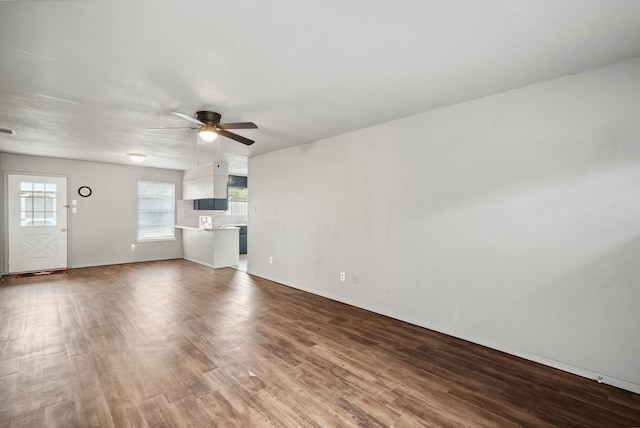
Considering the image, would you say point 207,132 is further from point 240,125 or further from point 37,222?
point 37,222

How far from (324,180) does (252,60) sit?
2.45 meters

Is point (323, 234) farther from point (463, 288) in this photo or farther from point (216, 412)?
point (216, 412)

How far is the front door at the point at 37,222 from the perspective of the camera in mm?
5695

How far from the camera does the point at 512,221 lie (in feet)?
8.87

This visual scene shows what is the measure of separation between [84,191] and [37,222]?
3.36ft

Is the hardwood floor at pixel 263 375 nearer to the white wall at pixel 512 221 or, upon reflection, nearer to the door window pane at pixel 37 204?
the white wall at pixel 512 221

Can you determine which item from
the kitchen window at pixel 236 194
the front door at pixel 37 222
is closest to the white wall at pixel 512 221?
the kitchen window at pixel 236 194

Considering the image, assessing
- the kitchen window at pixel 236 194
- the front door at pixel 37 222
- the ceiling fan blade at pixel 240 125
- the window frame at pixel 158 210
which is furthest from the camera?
the kitchen window at pixel 236 194

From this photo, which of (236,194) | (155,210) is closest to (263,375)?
(155,210)

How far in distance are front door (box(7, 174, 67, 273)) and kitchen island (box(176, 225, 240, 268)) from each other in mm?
2452

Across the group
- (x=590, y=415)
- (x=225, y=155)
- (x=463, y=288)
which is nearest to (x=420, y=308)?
(x=463, y=288)

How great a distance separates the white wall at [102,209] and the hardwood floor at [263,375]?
291 centimetres

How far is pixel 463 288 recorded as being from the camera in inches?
119

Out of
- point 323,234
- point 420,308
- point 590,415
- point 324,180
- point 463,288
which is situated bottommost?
point 590,415
